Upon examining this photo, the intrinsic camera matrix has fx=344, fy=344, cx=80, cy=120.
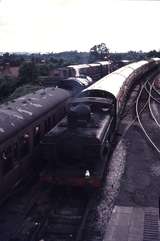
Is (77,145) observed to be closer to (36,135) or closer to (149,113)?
(36,135)

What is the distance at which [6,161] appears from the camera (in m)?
12.2

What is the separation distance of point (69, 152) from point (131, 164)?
5.21 m

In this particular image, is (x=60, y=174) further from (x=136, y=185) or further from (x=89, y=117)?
(x=136, y=185)

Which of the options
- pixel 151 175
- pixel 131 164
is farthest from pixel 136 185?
pixel 131 164

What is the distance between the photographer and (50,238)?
10883 mm

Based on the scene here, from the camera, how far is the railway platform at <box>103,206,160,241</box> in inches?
426

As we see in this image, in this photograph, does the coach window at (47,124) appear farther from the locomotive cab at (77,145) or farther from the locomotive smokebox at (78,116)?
the locomotive smokebox at (78,116)

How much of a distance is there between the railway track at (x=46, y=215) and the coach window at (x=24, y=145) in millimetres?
1689

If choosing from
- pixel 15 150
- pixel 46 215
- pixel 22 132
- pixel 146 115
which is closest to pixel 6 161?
pixel 15 150

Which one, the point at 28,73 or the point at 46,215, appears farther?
the point at 28,73

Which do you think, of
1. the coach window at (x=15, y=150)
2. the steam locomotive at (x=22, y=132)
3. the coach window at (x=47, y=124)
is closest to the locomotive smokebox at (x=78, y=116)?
the steam locomotive at (x=22, y=132)

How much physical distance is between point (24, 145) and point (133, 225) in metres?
5.33

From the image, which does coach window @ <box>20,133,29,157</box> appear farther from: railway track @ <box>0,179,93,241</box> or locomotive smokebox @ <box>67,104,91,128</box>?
locomotive smokebox @ <box>67,104,91,128</box>

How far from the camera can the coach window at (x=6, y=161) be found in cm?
1201
